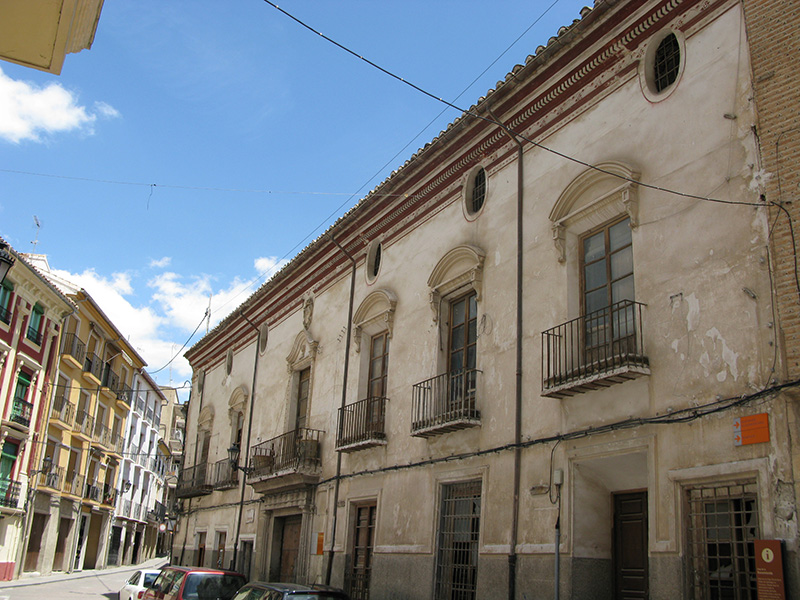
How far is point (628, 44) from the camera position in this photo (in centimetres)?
995

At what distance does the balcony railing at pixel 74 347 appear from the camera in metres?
32.5

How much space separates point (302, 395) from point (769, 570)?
13396mm

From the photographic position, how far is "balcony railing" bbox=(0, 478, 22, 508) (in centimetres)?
2694

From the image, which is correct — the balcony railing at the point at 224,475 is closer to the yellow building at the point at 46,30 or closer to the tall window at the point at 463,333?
the tall window at the point at 463,333

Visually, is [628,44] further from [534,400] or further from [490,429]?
[490,429]

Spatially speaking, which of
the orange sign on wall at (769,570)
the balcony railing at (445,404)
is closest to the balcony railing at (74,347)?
the balcony railing at (445,404)

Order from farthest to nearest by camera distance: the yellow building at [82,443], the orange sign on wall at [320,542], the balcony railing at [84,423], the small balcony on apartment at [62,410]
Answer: the balcony railing at [84,423] → the yellow building at [82,443] → the small balcony on apartment at [62,410] → the orange sign on wall at [320,542]

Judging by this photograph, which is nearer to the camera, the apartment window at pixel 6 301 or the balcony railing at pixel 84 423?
the apartment window at pixel 6 301

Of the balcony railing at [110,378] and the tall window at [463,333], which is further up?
the balcony railing at [110,378]

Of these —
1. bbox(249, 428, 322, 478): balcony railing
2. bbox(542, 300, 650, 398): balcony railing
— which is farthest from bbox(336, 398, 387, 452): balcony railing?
bbox(542, 300, 650, 398): balcony railing

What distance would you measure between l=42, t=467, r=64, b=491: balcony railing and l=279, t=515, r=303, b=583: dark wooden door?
17.0 meters

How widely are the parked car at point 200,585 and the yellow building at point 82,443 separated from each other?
19.6m

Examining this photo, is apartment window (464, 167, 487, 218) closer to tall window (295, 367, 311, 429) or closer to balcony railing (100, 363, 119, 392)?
tall window (295, 367, 311, 429)

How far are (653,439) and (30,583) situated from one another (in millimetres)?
26585
